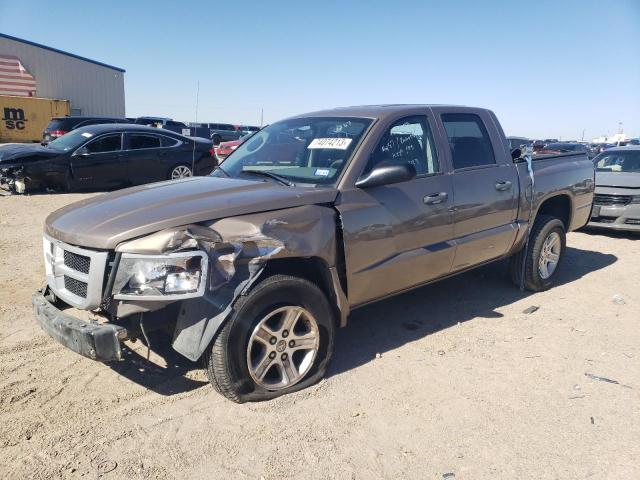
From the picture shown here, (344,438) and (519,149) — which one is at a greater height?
(519,149)

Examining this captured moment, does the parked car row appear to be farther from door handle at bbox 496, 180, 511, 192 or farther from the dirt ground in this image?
the dirt ground

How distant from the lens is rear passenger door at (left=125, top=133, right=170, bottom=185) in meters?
11.1

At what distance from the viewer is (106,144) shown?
10859 mm

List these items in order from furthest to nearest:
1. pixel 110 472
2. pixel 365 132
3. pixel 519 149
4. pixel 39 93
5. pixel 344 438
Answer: pixel 39 93
pixel 519 149
pixel 365 132
pixel 344 438
pixel 110 472

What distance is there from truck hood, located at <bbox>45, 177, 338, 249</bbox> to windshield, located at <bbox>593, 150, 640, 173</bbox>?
27.3ft

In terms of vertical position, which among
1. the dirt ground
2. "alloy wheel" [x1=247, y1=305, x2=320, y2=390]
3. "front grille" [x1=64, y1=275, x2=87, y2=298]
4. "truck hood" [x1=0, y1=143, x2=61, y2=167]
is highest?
"truck hood" [x1=0, y1=143, x2=61, y2=167]

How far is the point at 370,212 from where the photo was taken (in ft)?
11.6

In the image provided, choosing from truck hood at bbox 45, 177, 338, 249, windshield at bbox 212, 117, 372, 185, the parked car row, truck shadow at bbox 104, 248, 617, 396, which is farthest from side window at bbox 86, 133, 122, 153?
truck shadow at bbox 104, 248, 617, 396

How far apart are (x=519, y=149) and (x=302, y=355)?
3389 mm

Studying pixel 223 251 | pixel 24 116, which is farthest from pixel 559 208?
pixel 24 116

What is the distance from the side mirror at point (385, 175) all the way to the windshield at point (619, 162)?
25.4 ft

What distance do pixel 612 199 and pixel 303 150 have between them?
698 centimetres

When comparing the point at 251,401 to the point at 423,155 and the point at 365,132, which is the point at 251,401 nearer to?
the point at 365,132

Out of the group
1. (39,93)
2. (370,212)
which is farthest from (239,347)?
(39,93)
